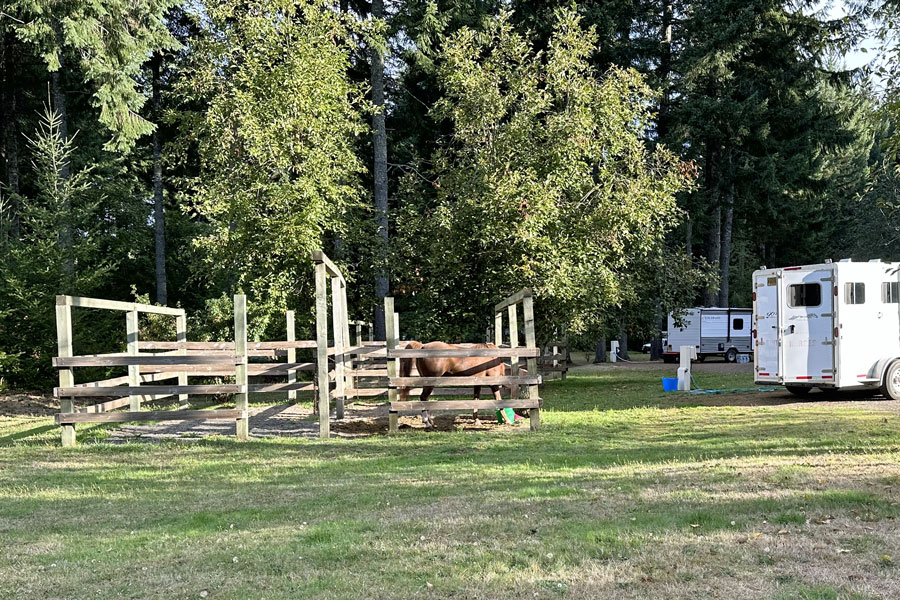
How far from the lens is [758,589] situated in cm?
430

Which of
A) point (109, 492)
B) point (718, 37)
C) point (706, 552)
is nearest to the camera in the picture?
point (706, 552)

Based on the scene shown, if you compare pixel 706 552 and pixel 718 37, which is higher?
pixel 718 37

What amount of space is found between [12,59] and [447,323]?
701 inches

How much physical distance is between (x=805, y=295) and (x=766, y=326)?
107 centimetres

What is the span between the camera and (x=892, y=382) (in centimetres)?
1564

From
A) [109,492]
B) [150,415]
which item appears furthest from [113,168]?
[109,492]

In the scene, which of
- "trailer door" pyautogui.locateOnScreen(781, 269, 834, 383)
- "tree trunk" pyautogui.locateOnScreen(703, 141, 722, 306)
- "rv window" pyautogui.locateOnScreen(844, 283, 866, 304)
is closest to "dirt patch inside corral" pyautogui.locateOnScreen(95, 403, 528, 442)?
"trailer door" pyautogui.locateOnScreen(781, 269, 834, 383)

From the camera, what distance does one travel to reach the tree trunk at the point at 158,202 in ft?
80.1

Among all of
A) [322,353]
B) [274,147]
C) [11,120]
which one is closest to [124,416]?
[322,353]

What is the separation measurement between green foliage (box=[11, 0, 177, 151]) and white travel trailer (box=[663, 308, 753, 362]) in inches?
980

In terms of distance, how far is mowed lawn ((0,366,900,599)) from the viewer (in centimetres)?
455

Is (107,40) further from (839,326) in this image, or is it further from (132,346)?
(839,326)

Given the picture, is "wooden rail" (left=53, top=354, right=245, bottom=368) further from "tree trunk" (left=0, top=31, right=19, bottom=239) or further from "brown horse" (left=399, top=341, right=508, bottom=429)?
"tree trunk" (left=0, top=31, right=19, bottom=239)

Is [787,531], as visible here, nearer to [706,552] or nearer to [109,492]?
[706,552]
